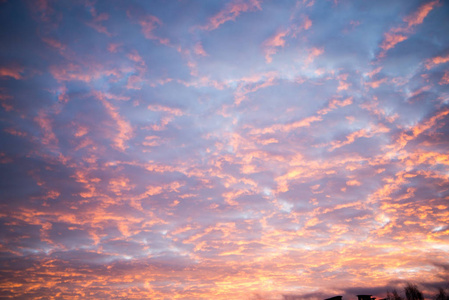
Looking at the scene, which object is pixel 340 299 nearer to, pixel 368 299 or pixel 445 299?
pixel 368 299

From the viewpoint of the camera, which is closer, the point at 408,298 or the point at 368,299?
the point at 368,299

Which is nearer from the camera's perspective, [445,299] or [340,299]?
[340,299]

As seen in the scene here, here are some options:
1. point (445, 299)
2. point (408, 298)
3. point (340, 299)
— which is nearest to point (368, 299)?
point (340, 299)

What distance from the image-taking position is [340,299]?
3409cm

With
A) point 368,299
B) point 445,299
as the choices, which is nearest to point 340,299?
point 368,299

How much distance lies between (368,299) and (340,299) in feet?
10.8

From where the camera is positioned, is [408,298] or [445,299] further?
[408,298]

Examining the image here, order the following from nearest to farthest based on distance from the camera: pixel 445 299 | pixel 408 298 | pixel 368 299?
pixel 368 299, pixel 445 299, pixel 408 298

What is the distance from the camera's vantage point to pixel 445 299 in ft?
144

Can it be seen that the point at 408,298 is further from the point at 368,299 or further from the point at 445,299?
the point at 368,299

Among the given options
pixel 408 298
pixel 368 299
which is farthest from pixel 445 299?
pixel 368 299

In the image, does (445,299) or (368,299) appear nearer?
(368,299)

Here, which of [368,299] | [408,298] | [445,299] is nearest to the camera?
[368,299]

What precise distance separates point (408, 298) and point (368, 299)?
24.9 m
